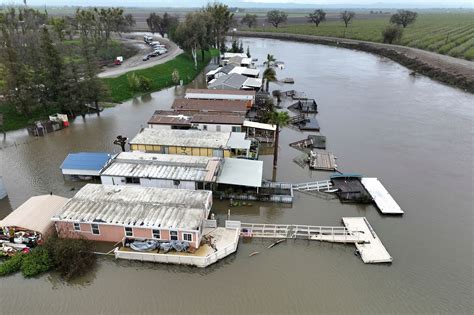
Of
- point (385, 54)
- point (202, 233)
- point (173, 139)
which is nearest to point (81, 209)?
point (202, 233)

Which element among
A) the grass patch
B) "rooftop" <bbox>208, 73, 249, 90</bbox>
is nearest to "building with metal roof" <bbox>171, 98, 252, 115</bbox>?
"rooftop" <bbox>208, 73, 249, 90</bbox>

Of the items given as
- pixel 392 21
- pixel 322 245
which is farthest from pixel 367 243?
pixel 392 21

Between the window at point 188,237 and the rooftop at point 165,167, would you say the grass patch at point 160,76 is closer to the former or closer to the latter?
the rooftop at point 165,167

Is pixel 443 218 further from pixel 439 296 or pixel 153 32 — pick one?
pixel 153 32

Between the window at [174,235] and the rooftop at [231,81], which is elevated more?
the rooftop at [231,81]

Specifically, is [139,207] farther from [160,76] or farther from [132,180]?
[160,76]

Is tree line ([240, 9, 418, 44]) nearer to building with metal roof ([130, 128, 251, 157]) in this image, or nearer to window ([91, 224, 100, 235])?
building with metal roof ([130, 128, 251, 157])

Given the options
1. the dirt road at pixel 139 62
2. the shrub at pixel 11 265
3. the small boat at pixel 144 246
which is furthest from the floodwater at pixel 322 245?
the dirt road at pixel 139 62
